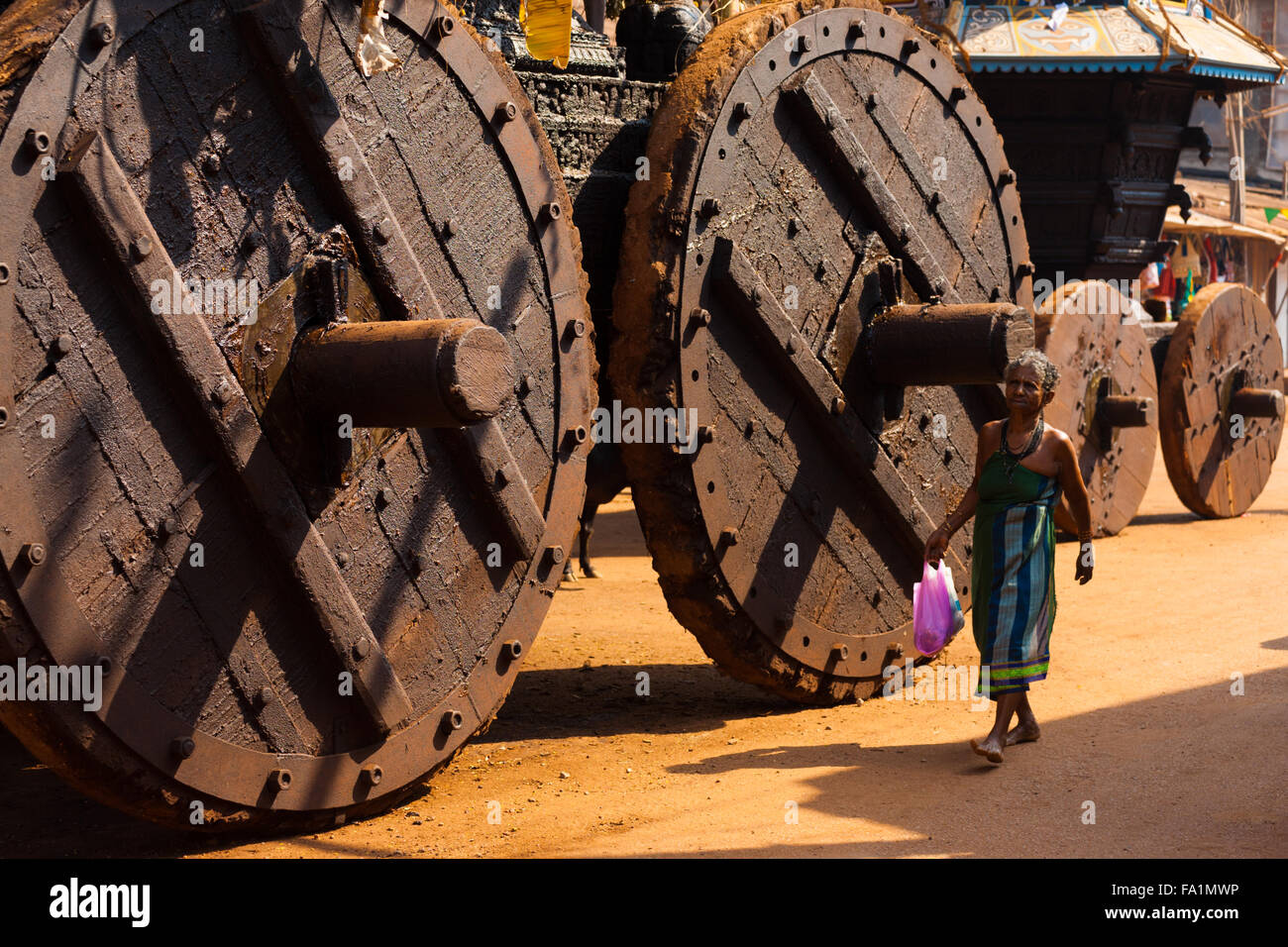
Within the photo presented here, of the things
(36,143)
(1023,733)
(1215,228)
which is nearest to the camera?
(36,143)

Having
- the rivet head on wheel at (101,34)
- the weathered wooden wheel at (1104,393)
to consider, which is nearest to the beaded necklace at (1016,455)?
the rivet head on wheel at (101,34)

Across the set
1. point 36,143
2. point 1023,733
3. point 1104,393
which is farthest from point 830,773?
point 1104,393

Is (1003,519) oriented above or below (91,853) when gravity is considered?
above

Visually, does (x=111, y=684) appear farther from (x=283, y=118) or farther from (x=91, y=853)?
(x=283, y=118)

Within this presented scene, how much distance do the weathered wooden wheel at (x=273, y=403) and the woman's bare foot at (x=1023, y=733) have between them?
1.67 metres

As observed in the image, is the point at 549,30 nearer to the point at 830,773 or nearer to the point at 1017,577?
the point at 1017,577

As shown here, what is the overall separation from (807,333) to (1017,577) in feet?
4.01

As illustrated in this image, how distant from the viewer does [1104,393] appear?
377 inches

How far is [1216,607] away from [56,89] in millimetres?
6144

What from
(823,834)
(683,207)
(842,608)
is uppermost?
(683,207)

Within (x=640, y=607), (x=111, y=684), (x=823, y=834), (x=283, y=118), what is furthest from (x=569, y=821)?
(x=640, y=607)

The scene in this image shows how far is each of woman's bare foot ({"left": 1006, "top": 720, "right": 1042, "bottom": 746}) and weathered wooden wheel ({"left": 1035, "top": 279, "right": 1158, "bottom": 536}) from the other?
4.04m

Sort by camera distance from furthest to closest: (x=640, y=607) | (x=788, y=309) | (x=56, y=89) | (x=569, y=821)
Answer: (x=640, y=607) < (x=788, y=309) < (x=569, y=821) < (x=56, y=89)

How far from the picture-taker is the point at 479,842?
415 centimetres
